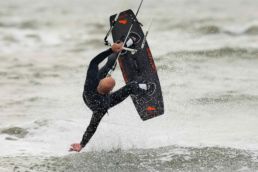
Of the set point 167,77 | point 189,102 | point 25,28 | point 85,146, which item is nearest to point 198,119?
point 189,102

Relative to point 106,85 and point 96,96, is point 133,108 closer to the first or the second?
point 96,96

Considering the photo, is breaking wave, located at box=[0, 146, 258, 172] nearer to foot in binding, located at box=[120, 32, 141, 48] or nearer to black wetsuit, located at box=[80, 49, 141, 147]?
black wetsuit, located at box=[80, 49, 141, 147]

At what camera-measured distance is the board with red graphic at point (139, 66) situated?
37.1ft

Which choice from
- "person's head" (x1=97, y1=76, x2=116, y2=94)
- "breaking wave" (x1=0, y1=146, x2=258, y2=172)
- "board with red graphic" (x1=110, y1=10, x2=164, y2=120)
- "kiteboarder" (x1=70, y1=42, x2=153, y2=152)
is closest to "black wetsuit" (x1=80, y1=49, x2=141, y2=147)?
"kiteboarder" (x1=70, y1=42, x2=153, y2=152)

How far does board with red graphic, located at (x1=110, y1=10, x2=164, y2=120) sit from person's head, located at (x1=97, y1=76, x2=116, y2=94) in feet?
5.75

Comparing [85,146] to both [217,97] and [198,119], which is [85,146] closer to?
[198,119]

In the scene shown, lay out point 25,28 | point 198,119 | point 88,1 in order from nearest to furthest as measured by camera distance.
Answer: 1. point 198,119
2. point 25,28
3. point 88,1

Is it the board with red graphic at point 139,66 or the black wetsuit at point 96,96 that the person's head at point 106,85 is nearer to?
the black wetsuit at point 96,96

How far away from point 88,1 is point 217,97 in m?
25.7

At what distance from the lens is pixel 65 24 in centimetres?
3097

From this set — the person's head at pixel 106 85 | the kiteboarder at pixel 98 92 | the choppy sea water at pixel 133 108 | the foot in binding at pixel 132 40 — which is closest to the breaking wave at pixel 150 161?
the choppy sea water at pixel 133 108

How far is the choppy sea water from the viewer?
9.96 metres

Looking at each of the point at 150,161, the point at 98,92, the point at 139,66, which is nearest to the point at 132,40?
the point at 139,66

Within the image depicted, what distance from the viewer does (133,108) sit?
14266 millimetres
